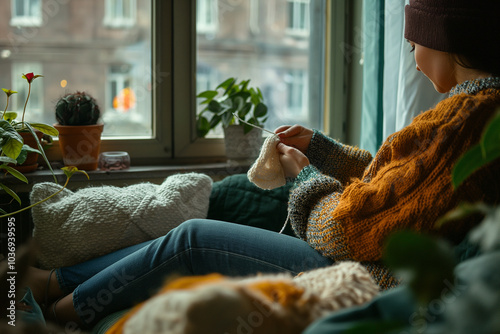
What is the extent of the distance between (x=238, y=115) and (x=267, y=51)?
40 centimetres

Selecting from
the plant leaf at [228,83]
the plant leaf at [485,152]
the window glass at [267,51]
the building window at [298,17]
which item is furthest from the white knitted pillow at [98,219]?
the plant leaf at [485,152]

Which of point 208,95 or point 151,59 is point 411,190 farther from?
point 151,59

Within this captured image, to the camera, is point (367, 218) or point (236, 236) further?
point (236, 236)

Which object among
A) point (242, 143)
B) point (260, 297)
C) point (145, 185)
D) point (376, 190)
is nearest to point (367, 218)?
point (376, 190)

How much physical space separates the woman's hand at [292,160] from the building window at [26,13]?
1.10m

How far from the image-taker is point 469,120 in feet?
3.26

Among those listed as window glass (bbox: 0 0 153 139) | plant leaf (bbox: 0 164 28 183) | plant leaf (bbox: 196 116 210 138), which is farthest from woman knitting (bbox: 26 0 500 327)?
window glass (bbox: 0 0 153 139)

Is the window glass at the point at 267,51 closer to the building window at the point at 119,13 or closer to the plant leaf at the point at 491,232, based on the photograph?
the building window at the point at 119,13

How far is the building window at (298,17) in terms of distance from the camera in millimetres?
2186

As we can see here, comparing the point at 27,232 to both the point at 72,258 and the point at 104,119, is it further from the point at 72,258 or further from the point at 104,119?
the point at 104,119

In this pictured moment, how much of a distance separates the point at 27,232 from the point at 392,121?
132 cm

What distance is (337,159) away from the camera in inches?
56.6

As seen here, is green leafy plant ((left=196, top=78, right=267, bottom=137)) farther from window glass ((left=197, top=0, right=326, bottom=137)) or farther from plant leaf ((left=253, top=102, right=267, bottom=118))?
window glass ((left=197, top=0, right=326, bottom=137))

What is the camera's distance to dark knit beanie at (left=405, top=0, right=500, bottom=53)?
1058mm
